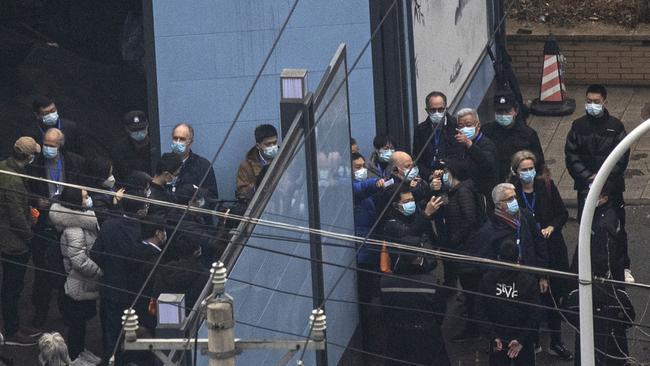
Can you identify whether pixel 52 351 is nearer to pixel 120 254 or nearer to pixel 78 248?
pixel 120 254

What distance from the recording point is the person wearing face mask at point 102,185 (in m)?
14.0

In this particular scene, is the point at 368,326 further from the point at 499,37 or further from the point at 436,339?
the point at 499,37

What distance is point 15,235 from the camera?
14.5m

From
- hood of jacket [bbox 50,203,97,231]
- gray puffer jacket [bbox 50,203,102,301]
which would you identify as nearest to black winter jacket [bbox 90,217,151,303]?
gray puffer jacket [bbox 50,203,102,301]

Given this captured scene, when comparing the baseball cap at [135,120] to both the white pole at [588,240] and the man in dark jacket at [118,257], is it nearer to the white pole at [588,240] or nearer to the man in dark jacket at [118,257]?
the man in dark jacket at [118,257]

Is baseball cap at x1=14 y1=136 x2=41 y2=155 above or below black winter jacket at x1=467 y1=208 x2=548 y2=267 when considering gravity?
above

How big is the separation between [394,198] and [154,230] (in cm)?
192

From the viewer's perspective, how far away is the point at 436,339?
13.3 m

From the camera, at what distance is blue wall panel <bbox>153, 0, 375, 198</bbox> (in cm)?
1589

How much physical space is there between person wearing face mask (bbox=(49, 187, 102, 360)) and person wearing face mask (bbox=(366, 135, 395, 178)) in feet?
8.15

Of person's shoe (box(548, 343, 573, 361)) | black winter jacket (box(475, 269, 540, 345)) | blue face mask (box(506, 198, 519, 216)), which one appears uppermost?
blue face mask (box(506, 198, 519, 216))

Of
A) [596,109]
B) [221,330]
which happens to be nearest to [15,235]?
[596,109]

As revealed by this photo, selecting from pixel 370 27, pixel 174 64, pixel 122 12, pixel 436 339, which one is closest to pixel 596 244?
pixel 436 339

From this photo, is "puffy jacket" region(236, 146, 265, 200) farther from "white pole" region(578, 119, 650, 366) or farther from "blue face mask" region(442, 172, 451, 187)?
"white pole" region(578, 119, 650, 366)
